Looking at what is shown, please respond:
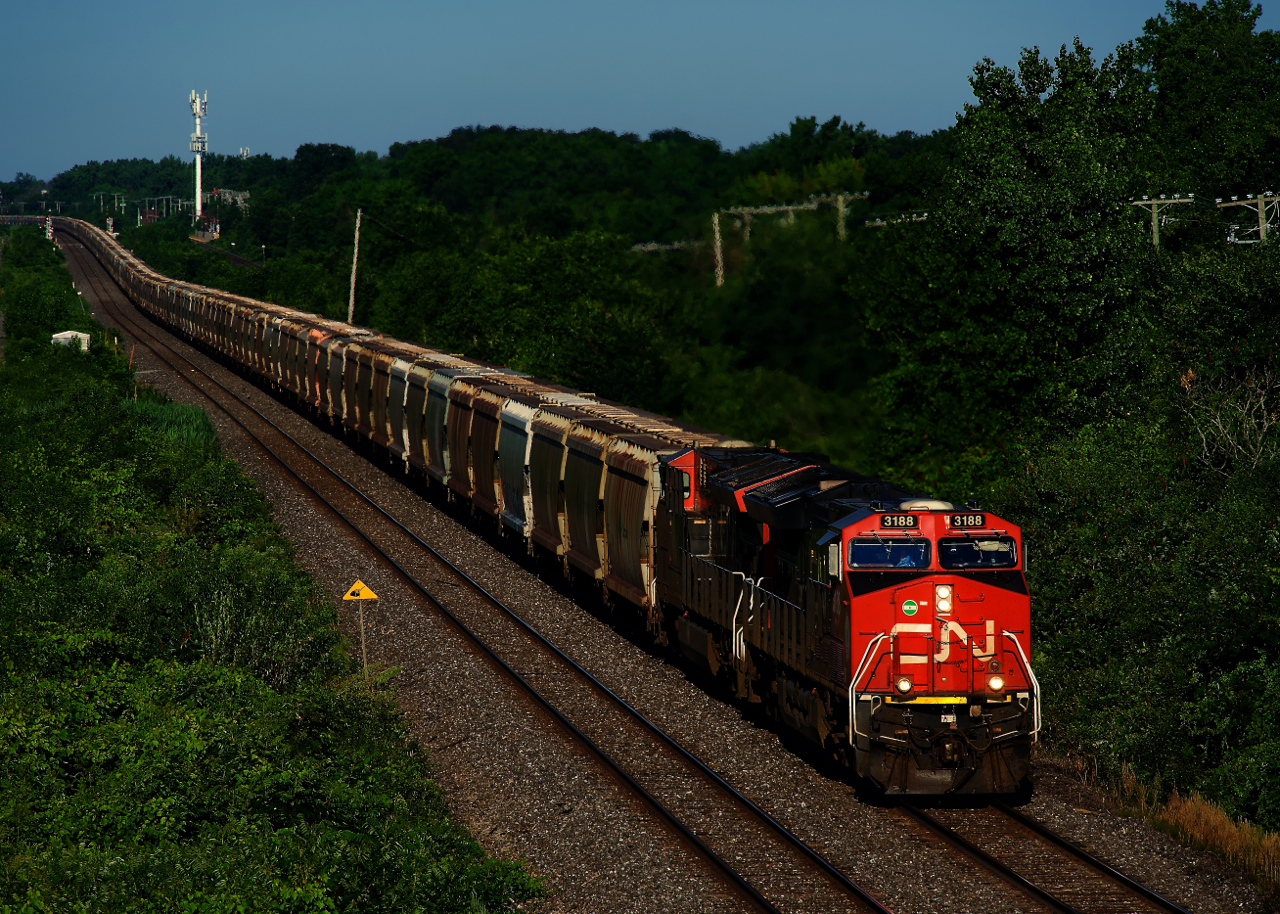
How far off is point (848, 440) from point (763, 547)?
851 inches

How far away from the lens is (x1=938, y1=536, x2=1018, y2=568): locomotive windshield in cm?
1547

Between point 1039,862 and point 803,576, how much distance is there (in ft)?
15.4

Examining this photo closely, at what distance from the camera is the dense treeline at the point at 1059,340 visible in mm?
20062

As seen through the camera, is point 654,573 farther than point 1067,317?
No

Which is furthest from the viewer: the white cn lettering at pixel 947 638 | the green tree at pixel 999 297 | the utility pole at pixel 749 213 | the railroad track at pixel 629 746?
the utility pole at pixel 749 213

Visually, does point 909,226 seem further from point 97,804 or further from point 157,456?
point 97,804

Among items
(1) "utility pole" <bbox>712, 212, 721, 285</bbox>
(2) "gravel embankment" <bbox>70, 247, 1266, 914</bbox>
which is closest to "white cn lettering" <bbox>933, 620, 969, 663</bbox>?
(2) "gravel embankment" <bbox>70, 247, 1266, 914</bbox>

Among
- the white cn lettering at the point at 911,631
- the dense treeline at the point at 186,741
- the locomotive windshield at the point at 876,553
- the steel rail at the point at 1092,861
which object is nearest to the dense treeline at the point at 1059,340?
the steel rail at the point at 1092,861

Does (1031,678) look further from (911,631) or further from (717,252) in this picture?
(717,252)

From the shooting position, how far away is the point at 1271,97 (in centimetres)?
7406

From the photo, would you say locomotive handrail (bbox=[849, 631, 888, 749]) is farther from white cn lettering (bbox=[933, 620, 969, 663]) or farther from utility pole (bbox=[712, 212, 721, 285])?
utility pole (bbox=[712, 212, 721, 285])

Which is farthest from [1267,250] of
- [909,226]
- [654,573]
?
[654,573]

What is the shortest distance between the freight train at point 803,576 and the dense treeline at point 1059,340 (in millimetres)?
4256

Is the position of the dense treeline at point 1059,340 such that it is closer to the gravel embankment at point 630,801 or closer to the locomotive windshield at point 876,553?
the gravel embankment at point 630,801
